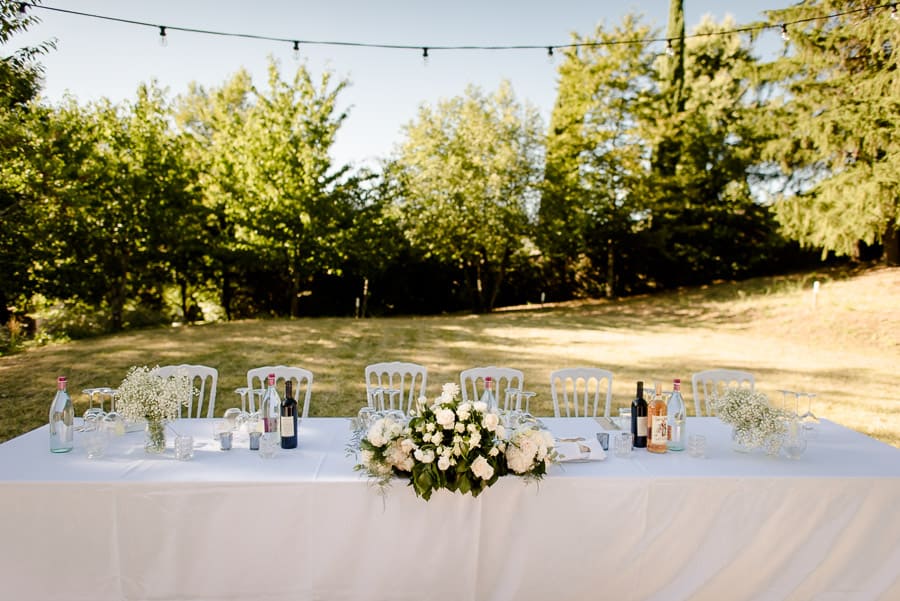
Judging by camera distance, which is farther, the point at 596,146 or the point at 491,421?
the point at 596,146

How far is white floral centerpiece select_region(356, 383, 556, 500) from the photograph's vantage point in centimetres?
238

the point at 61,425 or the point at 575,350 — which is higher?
the point at 61,425

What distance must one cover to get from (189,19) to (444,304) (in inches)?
481

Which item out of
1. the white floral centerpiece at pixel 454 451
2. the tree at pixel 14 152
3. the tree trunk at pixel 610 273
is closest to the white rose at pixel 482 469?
the white floral centerpiece at pixel 454 451

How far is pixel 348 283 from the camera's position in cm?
1725

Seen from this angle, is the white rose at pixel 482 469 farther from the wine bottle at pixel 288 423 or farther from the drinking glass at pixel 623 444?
the wine bottle at pixel 288 423

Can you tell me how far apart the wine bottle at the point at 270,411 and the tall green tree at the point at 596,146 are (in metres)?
14.2

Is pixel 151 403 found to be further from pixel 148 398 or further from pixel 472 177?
pixel 472 177

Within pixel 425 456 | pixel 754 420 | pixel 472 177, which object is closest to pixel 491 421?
pixel 425 456

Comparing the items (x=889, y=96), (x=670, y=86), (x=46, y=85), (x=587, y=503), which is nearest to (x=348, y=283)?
(x=46, y=85)

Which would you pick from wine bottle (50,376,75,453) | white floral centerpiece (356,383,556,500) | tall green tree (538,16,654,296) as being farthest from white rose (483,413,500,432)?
tall green tree (538,16,654,296)

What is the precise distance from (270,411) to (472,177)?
13.7 meters

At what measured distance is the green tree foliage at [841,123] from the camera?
12.6m

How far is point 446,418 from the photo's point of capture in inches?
95.0
